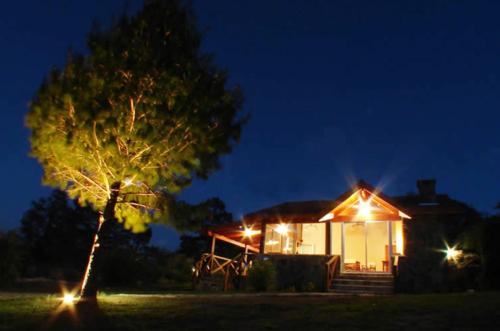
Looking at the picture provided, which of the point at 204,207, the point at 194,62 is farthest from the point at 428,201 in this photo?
the point at 194,62

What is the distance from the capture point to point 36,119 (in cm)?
1180

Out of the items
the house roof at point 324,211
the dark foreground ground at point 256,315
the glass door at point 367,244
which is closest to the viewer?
the dark foreground ground at point 256,315

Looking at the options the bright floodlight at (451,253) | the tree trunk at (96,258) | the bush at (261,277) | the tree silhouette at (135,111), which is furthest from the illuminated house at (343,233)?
the tree trunk at (96,258)

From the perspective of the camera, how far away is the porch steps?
50.5ft

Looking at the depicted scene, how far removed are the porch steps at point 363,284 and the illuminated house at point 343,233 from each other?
0.11ft

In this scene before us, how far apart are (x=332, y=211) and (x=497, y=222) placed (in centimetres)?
577

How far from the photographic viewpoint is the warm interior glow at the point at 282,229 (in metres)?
21.5

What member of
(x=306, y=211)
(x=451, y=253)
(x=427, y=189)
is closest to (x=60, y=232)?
(x=306, y=211)

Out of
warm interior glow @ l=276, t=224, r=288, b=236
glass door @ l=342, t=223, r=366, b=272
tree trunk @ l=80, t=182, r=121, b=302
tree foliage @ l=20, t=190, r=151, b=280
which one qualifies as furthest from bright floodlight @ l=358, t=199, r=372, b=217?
tree foliage @ l=20, t=190, r=151, b=280

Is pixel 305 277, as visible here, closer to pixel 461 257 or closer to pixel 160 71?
pixel 461 257

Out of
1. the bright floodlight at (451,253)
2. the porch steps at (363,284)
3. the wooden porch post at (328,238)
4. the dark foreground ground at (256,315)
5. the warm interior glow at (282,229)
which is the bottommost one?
the dark foreground ground at (256,315)

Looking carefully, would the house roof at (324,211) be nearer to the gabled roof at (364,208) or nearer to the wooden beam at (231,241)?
the gabled roof at (364,208)

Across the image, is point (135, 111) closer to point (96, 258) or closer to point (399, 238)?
point (96, 258)

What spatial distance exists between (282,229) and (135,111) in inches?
474
